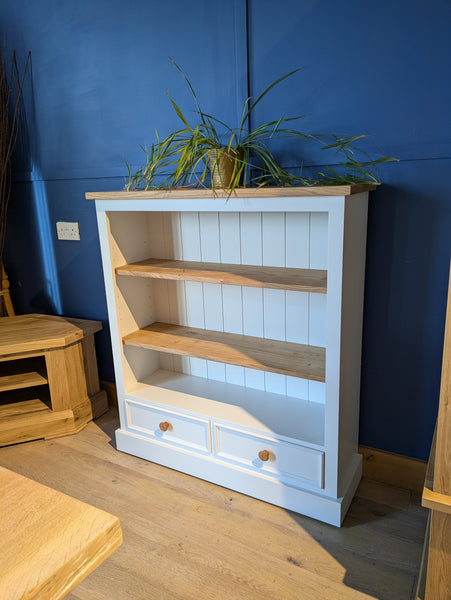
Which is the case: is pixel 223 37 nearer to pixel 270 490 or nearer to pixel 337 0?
pixel 337 0

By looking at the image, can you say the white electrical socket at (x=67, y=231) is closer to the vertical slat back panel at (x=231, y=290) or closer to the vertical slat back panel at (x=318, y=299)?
the vertical slat back panel at (x=231, y=290)

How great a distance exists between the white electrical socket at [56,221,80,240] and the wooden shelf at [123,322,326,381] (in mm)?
761

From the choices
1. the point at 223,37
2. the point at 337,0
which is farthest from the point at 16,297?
the point at 337,0

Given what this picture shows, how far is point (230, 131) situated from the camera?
1953mm

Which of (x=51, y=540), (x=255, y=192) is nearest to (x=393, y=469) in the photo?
(x=255, y=192)

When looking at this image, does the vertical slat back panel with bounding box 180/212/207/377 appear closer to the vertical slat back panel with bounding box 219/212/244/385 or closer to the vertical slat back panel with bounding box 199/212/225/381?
the vertical slat back panel with bounding box 199/212/225/381

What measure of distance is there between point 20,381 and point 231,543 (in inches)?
55.4

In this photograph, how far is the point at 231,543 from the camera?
1.70m

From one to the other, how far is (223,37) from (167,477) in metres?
1.90

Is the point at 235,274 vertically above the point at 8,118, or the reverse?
the point at 8,118

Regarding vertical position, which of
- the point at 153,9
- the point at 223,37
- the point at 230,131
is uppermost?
the point at 153,9

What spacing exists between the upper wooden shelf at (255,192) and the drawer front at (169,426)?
0.95m

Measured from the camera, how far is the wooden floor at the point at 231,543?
1.51 meters

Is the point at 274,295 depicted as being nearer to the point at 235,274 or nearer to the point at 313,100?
the point at 235,274
